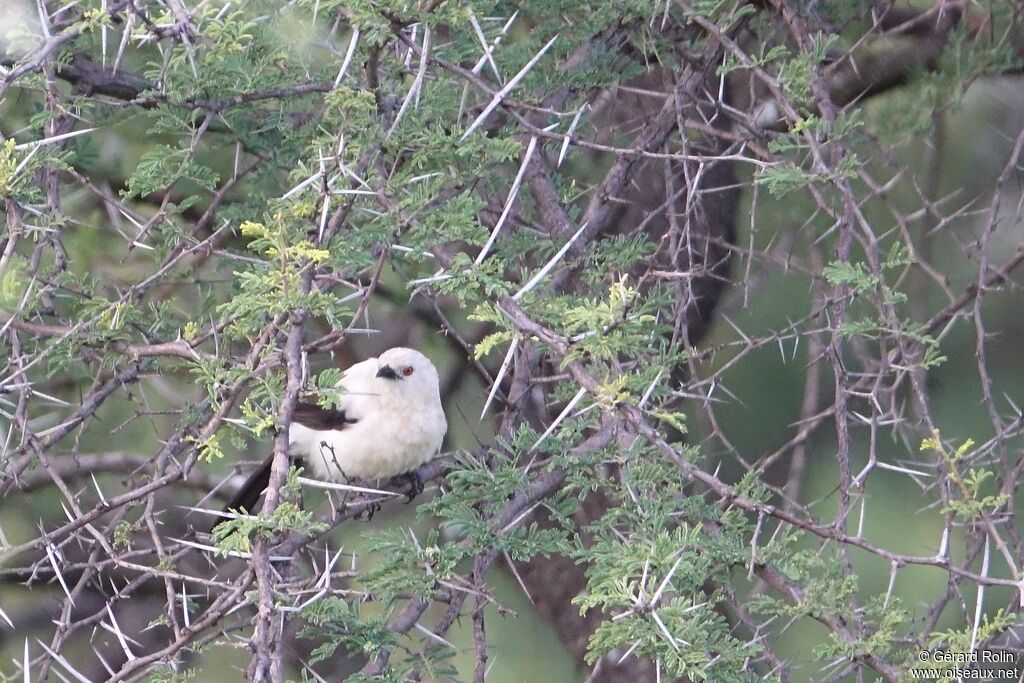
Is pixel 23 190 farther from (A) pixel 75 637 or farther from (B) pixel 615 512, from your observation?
(A) pixel 75 637

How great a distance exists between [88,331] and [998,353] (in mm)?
4594

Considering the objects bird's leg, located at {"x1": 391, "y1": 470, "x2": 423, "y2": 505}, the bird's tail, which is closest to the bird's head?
bird's leg, located at {"x1": 391, "y1": 470, "x2": 423, "y2": 505}

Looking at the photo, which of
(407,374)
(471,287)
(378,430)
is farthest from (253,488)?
(471,287)

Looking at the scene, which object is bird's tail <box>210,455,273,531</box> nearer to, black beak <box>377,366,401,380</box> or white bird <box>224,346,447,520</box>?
white bird <box>224,346,447,520</box>

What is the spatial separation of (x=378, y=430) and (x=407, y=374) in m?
0.38

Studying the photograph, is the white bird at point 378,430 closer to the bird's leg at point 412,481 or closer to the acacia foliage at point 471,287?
the bird's leg at point 412,481

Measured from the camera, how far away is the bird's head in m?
4.50

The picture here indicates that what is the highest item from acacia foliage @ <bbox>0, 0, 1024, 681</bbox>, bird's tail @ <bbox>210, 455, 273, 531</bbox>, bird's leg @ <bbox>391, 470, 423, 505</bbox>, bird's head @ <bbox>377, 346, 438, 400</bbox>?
acacia foliage @ <bbox>0, 0, 1024, 681</bbox>

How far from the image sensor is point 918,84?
4.77 m

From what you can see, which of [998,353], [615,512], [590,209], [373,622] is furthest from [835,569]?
[998,353]

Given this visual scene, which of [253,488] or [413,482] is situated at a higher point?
[413,482]

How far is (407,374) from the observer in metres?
4.58

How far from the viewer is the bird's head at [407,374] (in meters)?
4.50

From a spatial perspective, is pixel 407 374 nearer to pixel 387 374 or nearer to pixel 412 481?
pixel 387 374
